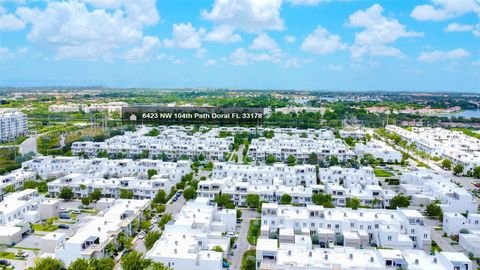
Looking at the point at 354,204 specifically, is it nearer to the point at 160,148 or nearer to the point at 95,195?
the point at 95,195

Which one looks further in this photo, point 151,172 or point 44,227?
point 151,172

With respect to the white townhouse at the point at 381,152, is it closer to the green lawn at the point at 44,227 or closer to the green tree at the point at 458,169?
the green tree at the point at 458,169

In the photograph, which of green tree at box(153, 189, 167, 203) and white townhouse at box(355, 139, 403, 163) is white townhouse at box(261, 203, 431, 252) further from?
white townhouse at box(355, 139, 403, 163)

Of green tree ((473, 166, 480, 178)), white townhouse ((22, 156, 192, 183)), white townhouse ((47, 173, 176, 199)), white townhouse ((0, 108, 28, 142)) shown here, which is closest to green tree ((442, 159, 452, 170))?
green tree ((473, 166, 480, 178))

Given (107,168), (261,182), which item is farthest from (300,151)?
(107,168)

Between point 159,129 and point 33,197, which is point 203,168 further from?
point 159,129

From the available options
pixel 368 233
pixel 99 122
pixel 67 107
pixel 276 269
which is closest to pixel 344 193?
pixel 368 233

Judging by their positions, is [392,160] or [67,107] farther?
[67,107]
